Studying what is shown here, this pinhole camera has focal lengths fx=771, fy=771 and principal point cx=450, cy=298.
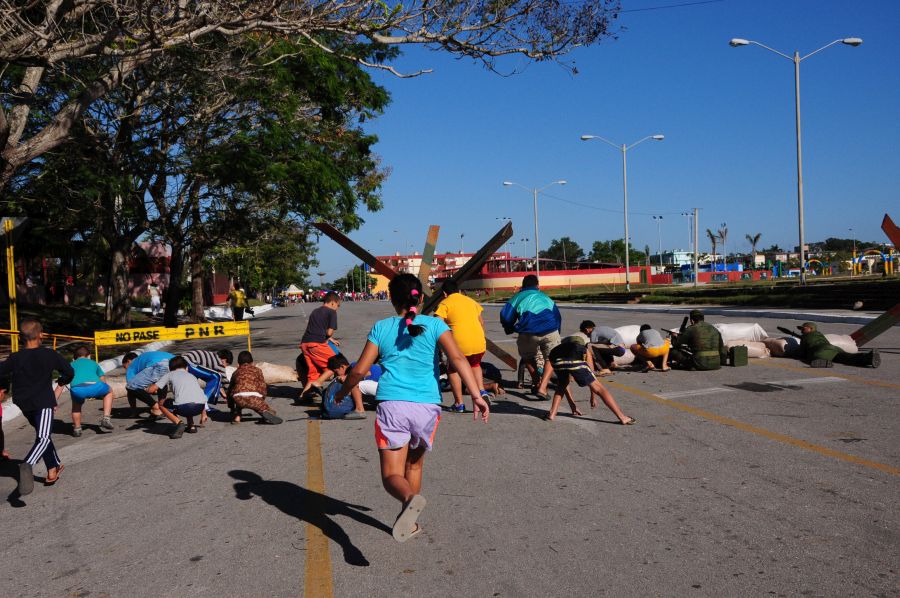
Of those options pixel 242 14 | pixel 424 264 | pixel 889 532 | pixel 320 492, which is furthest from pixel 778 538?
pixel 242 14

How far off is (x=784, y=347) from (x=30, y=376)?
39.8 ft

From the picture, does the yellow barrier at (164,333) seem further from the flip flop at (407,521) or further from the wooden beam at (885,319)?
the wooden beam at (885,319)

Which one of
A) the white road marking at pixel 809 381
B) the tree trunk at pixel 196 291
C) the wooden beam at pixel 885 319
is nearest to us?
the white road marking at pixel 809 381

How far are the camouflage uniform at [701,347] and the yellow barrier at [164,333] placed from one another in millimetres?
7525

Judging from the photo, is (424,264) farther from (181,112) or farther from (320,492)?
(181,112)

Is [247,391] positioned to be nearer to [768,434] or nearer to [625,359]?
[768,434]

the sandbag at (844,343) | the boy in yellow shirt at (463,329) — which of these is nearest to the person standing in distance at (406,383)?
the boy in yellow shirt at (463,329)

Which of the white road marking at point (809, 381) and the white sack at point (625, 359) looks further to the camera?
the white sack at point (625, 359)

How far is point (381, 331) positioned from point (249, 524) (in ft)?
6.04

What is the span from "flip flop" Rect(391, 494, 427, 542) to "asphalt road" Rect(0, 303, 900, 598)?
0.25m

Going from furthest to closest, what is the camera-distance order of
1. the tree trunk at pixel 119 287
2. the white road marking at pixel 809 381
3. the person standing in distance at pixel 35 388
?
the tree trunk at pixel 119 287
the white road marking at pixel 809 381
the person standing in distance at pixel 35 388

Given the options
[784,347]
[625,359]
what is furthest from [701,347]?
[784,347]

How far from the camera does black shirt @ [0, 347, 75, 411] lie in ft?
23.0

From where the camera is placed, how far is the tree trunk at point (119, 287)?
26094 mm
